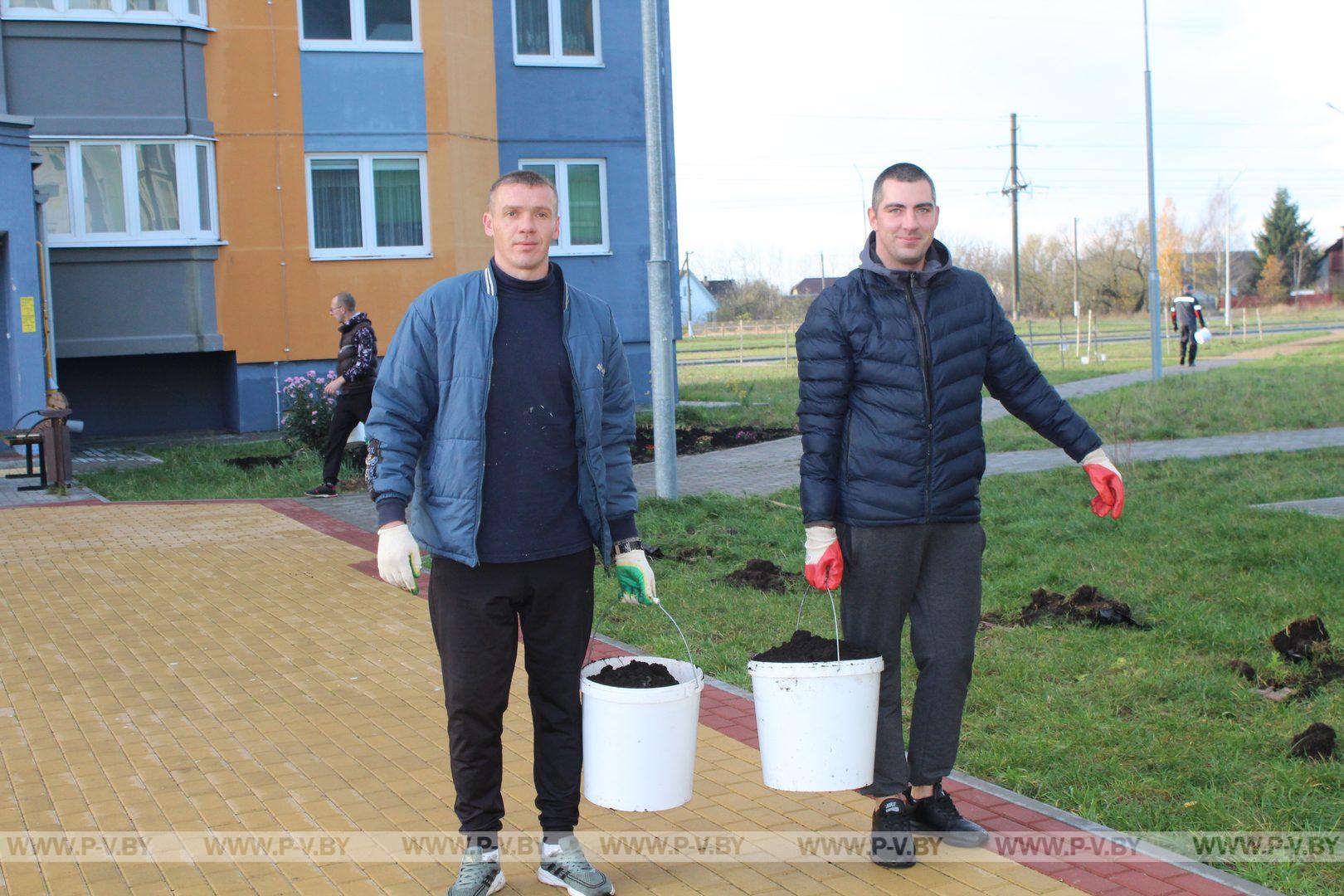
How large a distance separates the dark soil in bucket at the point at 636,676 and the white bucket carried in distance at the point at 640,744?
0.07 m

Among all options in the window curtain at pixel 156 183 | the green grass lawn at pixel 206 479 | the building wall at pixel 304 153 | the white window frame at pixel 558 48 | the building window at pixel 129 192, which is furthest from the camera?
the white window frame at pixel 558 48

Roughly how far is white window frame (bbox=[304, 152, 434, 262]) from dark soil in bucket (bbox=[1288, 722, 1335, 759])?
1787 centimetres

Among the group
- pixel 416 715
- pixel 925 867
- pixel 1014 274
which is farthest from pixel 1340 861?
pixel 1014 274

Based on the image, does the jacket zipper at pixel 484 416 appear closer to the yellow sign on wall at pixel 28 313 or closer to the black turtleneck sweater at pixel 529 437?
the black turtleneck sweater at pixel 529 437

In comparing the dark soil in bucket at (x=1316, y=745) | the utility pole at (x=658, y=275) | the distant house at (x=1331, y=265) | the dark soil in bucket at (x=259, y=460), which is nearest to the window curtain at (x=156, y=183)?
the dark soil in bucket at (x=259, y=460)

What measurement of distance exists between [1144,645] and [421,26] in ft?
57.6

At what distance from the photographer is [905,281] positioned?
4.27m

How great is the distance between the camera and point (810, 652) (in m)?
4.16

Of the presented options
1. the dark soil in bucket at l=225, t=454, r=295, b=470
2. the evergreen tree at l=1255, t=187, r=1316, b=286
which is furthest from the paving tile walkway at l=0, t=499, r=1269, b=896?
the evergreen tree at l=1255, t=187, r=1316, b=286

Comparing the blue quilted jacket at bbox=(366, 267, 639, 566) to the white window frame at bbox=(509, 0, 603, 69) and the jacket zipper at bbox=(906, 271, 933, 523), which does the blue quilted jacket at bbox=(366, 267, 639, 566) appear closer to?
the jacket zipper at bbox=(906, 271, 933, 523)

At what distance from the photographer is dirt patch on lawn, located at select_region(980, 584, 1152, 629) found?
23.5 feet

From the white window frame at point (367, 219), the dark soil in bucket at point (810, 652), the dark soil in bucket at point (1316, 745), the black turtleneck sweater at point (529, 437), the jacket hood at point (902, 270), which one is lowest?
the dark soil in bucket at point (1316, 745)

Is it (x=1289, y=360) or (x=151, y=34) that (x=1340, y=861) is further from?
(x=1289, y=360)

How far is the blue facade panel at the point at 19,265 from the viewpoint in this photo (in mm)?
16078
